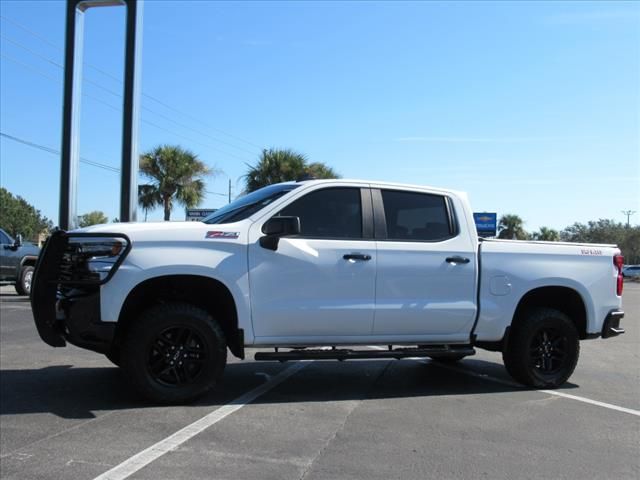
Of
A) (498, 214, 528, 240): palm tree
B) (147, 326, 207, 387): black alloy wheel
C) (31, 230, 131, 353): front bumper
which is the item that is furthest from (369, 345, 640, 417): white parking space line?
(498, 214, 528, 240): palm tree

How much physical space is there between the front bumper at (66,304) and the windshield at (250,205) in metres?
1.11

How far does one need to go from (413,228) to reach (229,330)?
2113mm

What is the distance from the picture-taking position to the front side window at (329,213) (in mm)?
5863

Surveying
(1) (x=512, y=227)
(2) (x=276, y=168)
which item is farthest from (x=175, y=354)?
(1) (x=512, y=227)

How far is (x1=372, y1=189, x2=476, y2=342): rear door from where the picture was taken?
5.92 metres

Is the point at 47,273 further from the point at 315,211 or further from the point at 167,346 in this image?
the point at 315,211

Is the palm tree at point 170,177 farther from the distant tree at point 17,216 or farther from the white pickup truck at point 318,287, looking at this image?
the distant tree at point 17,216

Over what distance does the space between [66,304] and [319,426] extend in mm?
2420

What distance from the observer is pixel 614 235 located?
8262 centimetres

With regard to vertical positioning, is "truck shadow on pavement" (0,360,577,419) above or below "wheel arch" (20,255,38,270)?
below

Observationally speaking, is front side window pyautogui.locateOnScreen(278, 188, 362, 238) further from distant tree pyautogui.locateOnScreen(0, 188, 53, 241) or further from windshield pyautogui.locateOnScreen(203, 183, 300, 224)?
distant tree pyautogui.locateOnScreen(0, 188, 53, 241)

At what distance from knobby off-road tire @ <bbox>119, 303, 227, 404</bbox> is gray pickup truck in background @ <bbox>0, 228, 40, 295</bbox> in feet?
42.2

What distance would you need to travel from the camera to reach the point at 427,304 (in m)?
6.04

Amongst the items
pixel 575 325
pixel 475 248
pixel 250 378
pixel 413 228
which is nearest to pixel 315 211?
pixel 413 228
